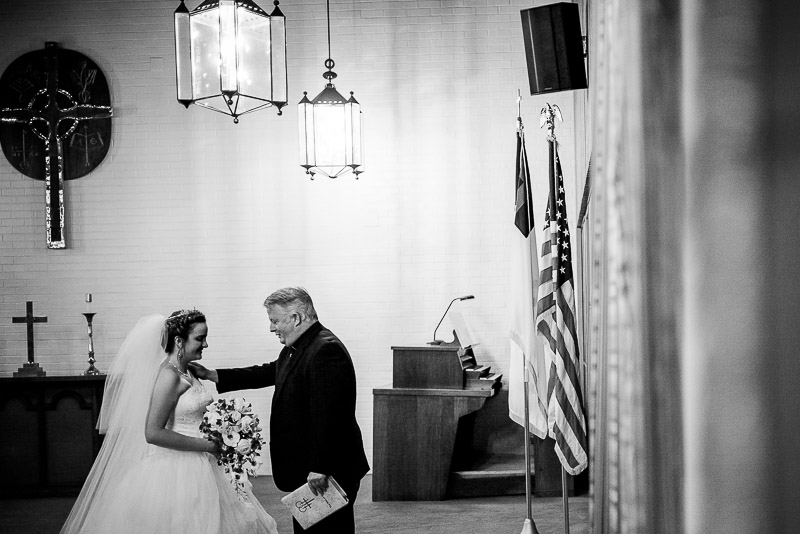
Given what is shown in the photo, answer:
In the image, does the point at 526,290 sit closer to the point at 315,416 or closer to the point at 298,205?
the point at 315,416

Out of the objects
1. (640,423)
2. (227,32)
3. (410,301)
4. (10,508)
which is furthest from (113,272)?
(640,423)

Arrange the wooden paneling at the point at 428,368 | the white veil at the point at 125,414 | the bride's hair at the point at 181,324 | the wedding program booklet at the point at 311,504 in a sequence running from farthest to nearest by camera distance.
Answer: the wooden paneling at the point at 428,368
the white veil at the point at 125,414
the bride's hair at the point at 181,324
the wedding program booklet at the point at 311,504

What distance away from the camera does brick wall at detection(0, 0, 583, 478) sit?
8031 mm

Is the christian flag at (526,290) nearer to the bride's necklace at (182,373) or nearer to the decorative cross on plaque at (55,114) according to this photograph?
the bride's necklace at (182,373)

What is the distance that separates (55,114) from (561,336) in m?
5.98

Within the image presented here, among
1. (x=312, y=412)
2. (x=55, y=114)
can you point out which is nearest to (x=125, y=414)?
(x=312, y=412)

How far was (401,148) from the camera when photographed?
8.07 meters

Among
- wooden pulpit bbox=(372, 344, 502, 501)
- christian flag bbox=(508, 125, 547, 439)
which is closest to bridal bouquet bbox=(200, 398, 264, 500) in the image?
christian flag bbox=(508, 125, 547, 439)

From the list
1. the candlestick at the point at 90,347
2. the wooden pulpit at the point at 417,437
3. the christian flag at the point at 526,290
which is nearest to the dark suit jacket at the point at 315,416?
the christian flag at the point at 526,290

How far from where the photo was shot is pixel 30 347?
7746 mm

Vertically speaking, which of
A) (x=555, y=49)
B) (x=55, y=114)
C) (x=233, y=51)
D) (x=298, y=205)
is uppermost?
(x=55, y=114)

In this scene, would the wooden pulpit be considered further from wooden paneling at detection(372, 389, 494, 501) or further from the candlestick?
the candlestick

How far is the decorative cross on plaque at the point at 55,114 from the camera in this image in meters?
8.18

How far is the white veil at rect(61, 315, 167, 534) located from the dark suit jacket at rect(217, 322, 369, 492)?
1.12 m
